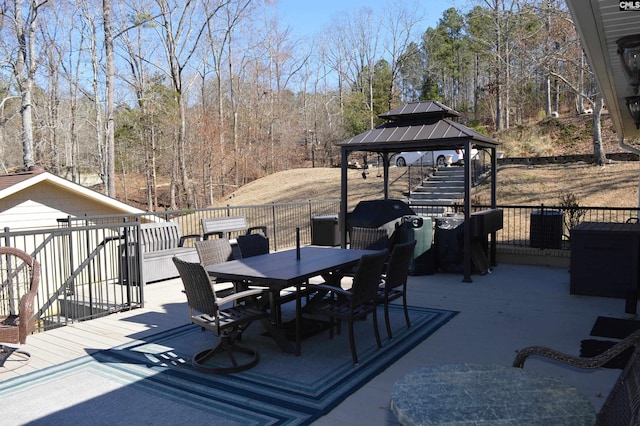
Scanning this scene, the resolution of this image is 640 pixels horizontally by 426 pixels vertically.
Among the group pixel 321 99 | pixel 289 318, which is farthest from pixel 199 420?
pixel 321 99

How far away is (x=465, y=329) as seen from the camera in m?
5.03

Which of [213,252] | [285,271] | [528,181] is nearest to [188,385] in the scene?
[285,271]

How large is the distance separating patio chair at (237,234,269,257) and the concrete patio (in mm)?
1046

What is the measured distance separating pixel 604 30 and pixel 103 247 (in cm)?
699

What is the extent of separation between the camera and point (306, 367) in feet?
13.3

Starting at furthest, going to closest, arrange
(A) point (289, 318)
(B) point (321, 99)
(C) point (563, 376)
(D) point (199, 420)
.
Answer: (B) point (321, 99) → (A) point (289, 318) → (C) point (563, 376) → (D) point (199, 420)

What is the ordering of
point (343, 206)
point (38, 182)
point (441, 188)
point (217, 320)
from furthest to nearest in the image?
point (441, 188) → point (38, 182) → point (343, 206) → point (217, 320)

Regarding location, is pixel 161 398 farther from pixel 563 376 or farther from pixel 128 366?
pixel 563 376

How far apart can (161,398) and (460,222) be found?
5909 mm

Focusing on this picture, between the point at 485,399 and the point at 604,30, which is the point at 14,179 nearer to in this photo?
the point at 604,30

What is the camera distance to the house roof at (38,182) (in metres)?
9.56

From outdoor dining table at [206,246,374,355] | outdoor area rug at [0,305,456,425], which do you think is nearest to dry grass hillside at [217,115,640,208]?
outdoor dining table at [206,246,374,355]

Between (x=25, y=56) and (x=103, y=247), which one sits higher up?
(x=25, y=56)

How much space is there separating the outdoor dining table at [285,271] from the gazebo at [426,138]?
2.88m
